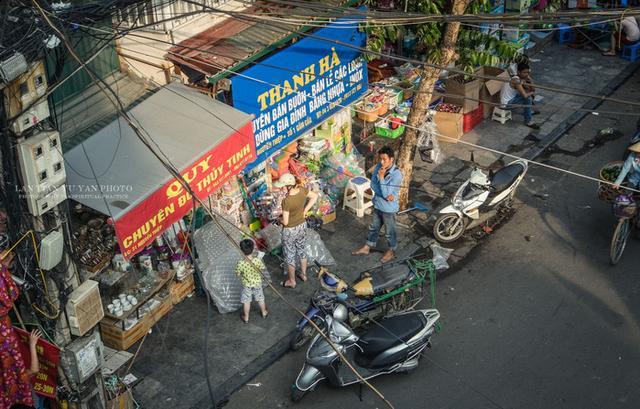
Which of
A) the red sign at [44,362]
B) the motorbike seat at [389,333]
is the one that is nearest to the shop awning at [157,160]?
the red sign at [44,362]

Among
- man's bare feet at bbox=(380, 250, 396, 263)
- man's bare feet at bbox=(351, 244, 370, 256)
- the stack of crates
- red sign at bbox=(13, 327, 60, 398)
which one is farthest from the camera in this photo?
the stack of crates

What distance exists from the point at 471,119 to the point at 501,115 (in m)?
0.65

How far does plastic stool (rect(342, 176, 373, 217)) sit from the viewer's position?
1362 cm

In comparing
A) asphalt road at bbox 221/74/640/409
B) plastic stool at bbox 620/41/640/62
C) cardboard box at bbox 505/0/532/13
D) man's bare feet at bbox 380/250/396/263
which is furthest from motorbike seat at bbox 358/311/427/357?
plastic stool at bbox 620/41/640/62

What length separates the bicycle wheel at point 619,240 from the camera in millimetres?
12133

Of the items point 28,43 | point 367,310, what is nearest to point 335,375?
point 367,310

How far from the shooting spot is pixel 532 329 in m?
11.3

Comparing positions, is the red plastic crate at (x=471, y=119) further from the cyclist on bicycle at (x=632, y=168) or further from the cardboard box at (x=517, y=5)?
the cyclist on bicycle at (x=632, y=168)

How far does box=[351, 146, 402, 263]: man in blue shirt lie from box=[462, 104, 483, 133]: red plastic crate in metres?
3.90

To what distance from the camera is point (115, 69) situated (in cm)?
1184

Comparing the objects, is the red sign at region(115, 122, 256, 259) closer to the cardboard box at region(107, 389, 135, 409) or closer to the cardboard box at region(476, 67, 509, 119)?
the cardboard box at region(107, 389, 135, 409)

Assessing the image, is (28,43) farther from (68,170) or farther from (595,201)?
(595,201)

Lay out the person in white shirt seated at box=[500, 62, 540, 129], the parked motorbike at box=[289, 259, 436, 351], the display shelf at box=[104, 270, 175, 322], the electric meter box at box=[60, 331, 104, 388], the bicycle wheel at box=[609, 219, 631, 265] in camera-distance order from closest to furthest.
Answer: the electric meter box at box=[60, 331, 104, 388] → the parked motorbike at box=[289, 259, 436, 351] → the display shelf at box=[104, 270, 175, 322] → the bicycle wheel at box=[609, 219, 631, 265] → the person in white shirt seated at box=[500, 62, 540, 129]

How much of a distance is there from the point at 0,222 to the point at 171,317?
3.22 m
